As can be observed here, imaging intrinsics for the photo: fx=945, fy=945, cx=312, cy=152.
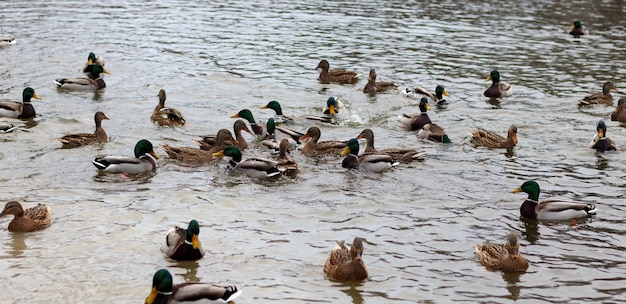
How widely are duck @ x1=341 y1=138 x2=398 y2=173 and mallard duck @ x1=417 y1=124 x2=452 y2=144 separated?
7.20 ft

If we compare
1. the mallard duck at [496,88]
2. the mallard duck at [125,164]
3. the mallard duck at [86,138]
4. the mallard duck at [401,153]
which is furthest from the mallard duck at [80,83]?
the mallard duck at [496,88]

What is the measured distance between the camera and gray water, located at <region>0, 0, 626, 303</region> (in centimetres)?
1279

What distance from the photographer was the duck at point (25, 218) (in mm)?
14023

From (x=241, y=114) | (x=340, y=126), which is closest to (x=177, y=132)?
(x=241, y=114)

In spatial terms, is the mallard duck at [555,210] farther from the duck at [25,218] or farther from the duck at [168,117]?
the duck at [168,117]

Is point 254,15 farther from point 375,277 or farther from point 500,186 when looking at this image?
point 375,277

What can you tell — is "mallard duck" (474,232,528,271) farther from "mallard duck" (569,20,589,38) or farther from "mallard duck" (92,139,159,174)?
"mallard duck" (569,20,589,38)

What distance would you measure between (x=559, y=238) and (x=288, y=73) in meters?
13.6

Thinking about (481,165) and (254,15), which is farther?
(254,15)

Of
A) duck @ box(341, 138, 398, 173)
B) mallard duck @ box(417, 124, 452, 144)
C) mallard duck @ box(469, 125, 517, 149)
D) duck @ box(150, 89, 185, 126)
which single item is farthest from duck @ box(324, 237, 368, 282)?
duck @ box(150, 89, 185, 126)

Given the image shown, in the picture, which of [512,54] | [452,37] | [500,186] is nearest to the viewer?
[500,186]

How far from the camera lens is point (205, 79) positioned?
26016 mm

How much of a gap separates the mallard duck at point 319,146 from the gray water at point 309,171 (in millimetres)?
404

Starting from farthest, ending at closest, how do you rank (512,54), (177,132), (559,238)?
(512,54) → (177,132) → (559,238)
